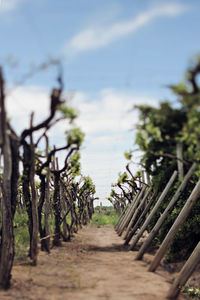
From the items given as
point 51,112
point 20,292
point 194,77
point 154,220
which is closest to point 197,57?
point 194,77

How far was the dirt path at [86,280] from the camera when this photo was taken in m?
5.71

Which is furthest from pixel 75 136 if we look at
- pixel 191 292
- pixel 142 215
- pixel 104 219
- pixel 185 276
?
pixel 104 219

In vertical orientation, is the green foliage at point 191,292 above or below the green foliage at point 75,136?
below

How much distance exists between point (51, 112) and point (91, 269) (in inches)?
159

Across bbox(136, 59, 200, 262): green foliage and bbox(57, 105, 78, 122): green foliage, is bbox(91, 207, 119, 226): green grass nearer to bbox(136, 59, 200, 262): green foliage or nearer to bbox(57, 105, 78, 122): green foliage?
bbox(136, 59, 200, 262): green foliage

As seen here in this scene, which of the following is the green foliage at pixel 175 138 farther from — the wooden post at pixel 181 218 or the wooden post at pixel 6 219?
the wooden post at pixel 6 219

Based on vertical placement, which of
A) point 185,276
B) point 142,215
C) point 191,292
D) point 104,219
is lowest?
point 191,292

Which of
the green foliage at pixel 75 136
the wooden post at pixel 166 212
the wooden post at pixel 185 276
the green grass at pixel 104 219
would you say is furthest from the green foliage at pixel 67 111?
the green grass at pixel 104 219

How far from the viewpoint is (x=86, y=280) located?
6.65 metres

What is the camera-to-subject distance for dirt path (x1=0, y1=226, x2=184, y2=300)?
5711 millimetres

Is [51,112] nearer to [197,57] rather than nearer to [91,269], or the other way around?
[197,57]

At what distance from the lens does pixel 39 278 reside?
671 centimetres

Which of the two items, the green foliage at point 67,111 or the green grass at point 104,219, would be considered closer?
the green foliage at point 67,111

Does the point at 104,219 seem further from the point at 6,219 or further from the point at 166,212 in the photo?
the point at 6,219
